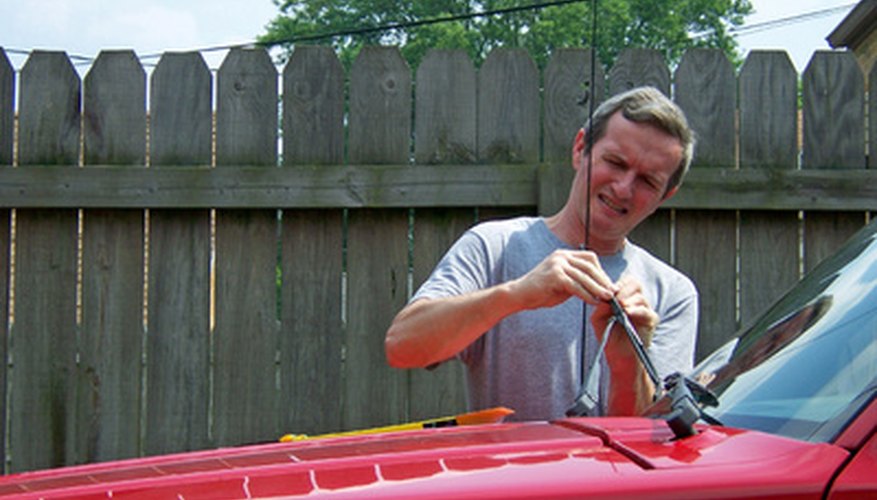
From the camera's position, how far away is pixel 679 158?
9.73 ft

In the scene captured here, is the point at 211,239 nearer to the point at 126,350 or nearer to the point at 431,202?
the point at 126,350

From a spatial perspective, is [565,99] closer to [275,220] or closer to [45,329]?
[275,220]

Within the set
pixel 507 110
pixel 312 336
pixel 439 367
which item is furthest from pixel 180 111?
pixel 439 367

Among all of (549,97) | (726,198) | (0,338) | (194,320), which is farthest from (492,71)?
(0,338)

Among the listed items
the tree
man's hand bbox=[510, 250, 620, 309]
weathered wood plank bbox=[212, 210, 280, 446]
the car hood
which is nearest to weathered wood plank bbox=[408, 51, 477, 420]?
weathered wood plank bbox=[212, 210, 280, 446]

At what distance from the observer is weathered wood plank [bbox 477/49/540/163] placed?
14.4 feet

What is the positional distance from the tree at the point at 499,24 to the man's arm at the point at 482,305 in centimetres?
1621

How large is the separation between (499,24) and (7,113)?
103ft

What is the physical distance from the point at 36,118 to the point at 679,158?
2.61 meters

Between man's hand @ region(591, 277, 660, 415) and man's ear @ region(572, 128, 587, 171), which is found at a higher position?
man's ear @ region(572, 128, 587, 171)

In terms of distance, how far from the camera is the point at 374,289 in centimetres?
433

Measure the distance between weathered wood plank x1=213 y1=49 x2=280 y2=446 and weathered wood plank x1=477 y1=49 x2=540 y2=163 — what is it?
81cm

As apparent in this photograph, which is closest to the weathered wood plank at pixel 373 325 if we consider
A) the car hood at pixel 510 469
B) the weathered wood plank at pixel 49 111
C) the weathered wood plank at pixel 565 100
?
the weathered wood plank at pixel 565 100

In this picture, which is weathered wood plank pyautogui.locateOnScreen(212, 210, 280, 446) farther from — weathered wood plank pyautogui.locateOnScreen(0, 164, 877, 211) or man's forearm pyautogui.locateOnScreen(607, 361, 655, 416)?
man's forearm pyautogui.locateOnScreen(607, 361, 655, 416)
